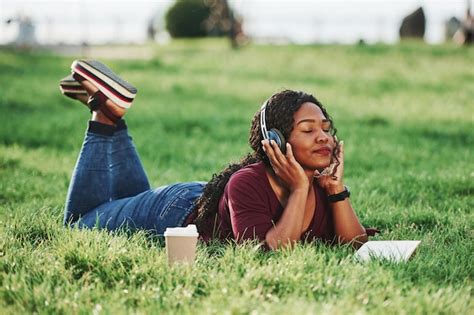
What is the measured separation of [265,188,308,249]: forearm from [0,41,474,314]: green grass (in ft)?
0.33

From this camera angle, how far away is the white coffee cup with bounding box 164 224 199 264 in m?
3.71

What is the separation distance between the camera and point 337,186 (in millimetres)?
4328

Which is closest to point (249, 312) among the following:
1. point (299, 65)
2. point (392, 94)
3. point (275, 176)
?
point (275, 176)

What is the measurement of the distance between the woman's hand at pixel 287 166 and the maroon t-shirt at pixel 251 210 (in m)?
0.15

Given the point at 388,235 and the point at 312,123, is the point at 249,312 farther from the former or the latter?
the point at 388,235

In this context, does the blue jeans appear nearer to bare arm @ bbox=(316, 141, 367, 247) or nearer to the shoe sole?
the shoe sole

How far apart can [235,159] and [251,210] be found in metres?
4.76

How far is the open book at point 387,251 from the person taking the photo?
396 centimetres

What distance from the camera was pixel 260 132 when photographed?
436 cm

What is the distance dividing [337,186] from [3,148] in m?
6.13

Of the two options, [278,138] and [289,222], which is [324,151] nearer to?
[278,138]

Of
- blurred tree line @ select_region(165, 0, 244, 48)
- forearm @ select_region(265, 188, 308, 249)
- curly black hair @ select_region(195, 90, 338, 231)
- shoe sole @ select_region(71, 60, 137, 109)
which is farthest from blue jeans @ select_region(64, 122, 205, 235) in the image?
blurred tree line @ select_region(165, 0, 244, 48)

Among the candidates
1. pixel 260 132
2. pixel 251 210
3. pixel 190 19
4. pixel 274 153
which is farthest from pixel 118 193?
pixel 190 19

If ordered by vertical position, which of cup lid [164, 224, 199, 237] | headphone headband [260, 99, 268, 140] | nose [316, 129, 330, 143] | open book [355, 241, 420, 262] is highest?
headphone headband [260, 99, 268, 140]
